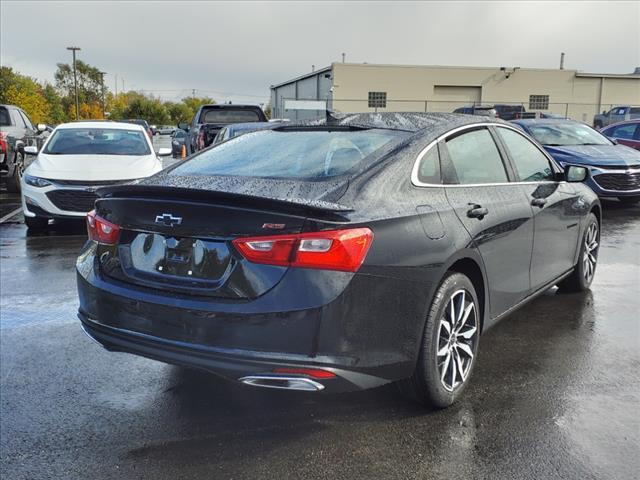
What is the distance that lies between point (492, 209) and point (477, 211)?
23cm

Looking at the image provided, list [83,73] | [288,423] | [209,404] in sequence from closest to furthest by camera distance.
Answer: [288,423]
[209,404]
[83,73]

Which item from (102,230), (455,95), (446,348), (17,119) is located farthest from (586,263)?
(455,95)

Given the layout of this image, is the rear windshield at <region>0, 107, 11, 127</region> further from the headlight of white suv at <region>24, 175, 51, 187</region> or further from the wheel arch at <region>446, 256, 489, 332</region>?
the wheel arch at <region>446, 256, 489, 332</region>

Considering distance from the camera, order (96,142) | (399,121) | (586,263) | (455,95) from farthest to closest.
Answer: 1. (455,95)
2. (96,142)
3. (586,263)
4. (399,121)

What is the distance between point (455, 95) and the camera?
1919 inches

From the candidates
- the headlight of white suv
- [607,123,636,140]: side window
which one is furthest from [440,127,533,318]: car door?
[607,123,636,140]: side window

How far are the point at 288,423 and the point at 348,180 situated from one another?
1.34m

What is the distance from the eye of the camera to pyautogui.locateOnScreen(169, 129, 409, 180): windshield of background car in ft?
11.1

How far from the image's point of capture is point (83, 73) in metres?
75.8

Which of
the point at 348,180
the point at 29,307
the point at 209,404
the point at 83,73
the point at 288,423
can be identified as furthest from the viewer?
the point at 83,73

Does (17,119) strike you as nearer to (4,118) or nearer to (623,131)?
(4,118)

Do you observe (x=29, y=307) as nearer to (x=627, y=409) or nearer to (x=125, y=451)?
(x=125, y=451)

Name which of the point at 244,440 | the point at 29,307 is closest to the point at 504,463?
the point at 244,440

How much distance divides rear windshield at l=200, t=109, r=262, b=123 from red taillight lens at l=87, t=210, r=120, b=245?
44.0ft
